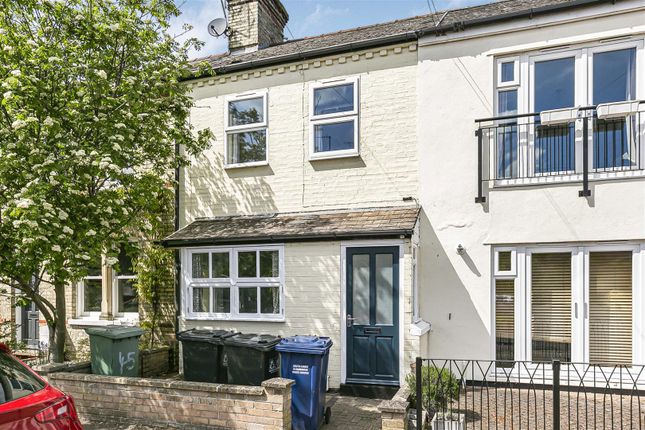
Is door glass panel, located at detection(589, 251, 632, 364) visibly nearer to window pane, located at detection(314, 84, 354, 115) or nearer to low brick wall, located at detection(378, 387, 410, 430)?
low brick wall, located at detection(378, 387, 410, 430)

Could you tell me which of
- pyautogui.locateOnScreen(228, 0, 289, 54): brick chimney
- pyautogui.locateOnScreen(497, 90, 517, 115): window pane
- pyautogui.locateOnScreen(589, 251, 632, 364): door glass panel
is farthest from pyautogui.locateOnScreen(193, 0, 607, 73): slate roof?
pyautogui.locateOnScreen(589, 251, 632, 364): door glass panel

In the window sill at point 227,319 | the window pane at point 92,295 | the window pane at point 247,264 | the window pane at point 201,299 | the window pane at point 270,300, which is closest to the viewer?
the window sill at point 227,319

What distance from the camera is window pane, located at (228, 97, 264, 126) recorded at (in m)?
9.83

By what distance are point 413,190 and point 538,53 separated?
314 cm

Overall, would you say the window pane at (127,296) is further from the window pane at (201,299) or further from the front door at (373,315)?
the front door at (373,315)

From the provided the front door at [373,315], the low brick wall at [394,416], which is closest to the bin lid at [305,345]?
the low brick wall at [394,416]

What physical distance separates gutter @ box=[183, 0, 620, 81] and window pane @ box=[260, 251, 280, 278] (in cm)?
397

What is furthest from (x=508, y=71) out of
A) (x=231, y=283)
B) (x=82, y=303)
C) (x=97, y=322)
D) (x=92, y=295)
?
(x=82, y=303)

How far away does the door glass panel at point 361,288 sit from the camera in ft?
26.0

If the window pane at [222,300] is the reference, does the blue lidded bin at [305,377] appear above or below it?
below

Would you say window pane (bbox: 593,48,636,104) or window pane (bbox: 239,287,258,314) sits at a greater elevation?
window pane (bbox: 593,48,636,104)

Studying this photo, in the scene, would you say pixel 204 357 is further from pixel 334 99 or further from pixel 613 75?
pixel 613 75

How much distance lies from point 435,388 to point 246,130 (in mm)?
6389

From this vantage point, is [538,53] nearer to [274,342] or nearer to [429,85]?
[429,85]
